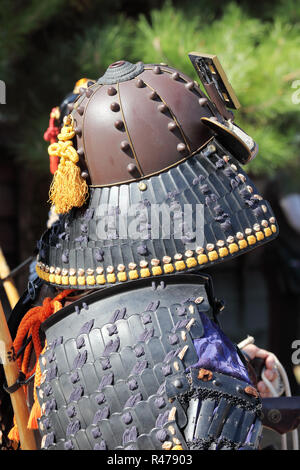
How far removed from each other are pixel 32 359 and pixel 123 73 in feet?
2.52

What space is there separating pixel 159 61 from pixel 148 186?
1922 millimetres

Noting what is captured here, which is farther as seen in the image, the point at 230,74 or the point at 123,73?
the point at 230,74

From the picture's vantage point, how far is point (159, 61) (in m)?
2.96

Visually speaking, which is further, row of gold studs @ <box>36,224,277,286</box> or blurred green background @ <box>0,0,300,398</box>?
blurred green background @ <box>0,0,300,398</box>

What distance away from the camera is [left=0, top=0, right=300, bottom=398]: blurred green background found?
9.82 feet

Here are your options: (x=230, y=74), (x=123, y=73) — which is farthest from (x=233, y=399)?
(x=230, y=74)

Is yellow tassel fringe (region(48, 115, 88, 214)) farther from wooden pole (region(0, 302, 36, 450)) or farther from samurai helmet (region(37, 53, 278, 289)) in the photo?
wooden pole (region(0, 302, 36, 450))

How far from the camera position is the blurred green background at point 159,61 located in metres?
2.99

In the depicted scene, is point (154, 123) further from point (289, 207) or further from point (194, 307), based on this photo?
point (289, 207)

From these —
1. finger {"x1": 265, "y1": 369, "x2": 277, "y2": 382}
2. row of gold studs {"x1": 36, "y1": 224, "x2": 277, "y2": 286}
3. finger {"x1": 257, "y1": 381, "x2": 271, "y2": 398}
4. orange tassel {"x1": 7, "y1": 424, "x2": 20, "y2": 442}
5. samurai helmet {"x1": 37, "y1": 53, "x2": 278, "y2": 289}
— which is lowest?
finger {"x1": 257, "y1": 381, "x2": 271, "y2": 398}

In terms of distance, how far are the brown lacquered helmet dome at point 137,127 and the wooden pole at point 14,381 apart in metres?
0.41

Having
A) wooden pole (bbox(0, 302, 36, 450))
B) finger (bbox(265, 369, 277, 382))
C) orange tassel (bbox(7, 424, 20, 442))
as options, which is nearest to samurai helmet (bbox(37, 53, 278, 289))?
wooden pole (bbox(0, 302, 36, 450))

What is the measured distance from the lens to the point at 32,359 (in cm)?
150

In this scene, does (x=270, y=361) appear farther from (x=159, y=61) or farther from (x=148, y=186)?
(x=159, y=61)
